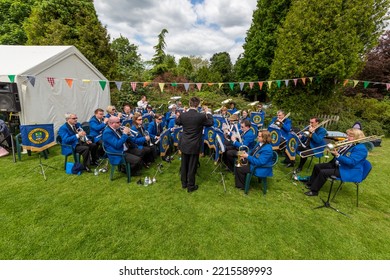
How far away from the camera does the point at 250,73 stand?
22.7 metres

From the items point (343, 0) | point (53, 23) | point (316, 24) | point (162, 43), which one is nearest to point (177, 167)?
point (316, 24)

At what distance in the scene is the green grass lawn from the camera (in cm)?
303

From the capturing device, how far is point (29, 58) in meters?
7.82

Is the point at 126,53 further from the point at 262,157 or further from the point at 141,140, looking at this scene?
the point at 262,157

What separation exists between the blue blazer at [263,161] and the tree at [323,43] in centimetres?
670

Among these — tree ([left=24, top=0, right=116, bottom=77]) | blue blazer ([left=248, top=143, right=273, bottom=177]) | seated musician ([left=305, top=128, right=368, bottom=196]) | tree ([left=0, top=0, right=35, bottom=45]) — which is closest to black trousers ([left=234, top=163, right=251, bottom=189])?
blue blazer ([left=248, top=143, right=273, bottom=177])

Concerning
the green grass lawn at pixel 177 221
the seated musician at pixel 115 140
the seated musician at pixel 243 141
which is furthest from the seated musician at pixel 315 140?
the seated musician at pixel 115 140

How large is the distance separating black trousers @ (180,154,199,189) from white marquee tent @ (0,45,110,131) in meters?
6.13

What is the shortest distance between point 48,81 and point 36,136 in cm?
367

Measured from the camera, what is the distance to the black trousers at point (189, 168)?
15.3 ft

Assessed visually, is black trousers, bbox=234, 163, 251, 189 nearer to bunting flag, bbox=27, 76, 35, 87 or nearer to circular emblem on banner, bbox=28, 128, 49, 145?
circular emblem on banner, bbox=28, 128, 49, 145

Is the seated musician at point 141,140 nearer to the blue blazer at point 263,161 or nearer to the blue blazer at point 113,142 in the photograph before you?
the blue blazer at point 113,142

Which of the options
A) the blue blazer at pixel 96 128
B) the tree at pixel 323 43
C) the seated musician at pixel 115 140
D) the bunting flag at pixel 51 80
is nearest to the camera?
the seated musician at pixel 115 140

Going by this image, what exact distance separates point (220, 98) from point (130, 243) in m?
15.6
